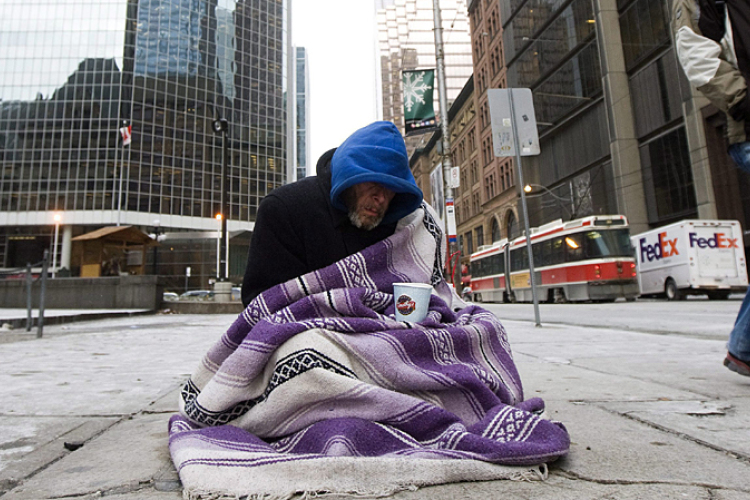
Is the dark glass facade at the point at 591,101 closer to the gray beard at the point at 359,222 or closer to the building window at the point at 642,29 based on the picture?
the building window at the point at 642,29

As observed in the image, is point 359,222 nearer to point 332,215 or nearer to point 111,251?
point 332,215

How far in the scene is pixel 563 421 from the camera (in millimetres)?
1863

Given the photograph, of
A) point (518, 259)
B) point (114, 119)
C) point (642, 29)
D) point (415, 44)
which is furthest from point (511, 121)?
point (415, 44)

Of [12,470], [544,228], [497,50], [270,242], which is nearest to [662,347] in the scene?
[270,242]

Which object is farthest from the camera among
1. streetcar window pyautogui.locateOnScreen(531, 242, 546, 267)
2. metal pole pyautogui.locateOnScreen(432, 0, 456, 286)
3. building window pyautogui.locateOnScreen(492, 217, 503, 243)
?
building window pyautogui.locateOnScreen(492, 217, 503, 243)

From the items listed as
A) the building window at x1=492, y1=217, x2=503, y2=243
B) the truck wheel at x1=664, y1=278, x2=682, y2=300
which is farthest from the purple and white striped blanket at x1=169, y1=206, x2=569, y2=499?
the building window at x1=492, y1=217, x2=503, y2=243

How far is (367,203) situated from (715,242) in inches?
723

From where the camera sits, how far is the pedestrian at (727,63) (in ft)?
7.74

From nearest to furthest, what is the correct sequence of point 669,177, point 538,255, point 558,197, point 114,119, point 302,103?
point 538,255 < point 669,177 < point 558,197 < point 114,119 < point 302,103

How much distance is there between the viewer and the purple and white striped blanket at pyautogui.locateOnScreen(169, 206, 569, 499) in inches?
47.8

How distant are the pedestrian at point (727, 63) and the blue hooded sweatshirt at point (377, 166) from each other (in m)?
1.63

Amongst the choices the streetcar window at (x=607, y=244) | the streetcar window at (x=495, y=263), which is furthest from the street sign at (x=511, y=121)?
the streetcar window at (x=495, y=263)

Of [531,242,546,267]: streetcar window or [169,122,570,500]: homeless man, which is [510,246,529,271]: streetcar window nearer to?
[531,242,546,267]: streetcar window

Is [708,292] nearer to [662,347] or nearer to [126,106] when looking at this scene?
[662,347]
